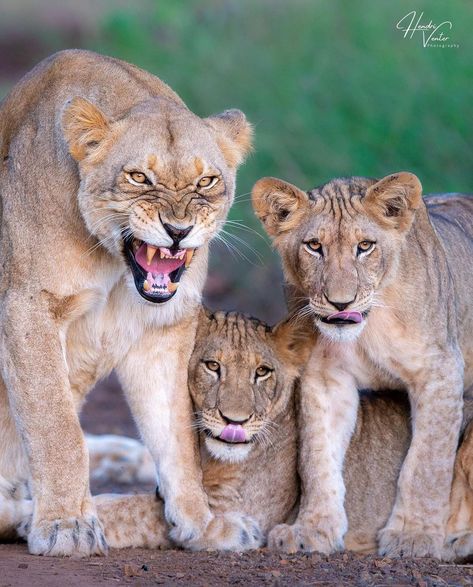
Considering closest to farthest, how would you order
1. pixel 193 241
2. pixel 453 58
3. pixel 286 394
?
pixel 193 241
pixel 286 394
pixel 453 58

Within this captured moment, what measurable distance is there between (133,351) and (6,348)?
0.58 meters

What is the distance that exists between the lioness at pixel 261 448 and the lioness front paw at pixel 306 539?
0.14 meters

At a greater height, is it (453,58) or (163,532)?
(453,58)

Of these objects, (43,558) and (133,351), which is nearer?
(43,558)

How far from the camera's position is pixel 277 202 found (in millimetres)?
5684

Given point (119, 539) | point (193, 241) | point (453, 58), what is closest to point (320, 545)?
point (119, 539)

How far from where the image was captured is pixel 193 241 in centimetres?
504

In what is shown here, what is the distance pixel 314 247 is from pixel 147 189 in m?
0.75

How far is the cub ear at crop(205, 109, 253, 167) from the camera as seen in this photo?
18.2ft

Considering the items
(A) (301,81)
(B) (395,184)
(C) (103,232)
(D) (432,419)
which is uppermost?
(A) (301,81)

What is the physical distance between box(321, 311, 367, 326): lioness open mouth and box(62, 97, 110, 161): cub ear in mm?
1064

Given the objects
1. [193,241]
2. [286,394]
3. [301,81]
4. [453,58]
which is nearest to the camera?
[193,241]

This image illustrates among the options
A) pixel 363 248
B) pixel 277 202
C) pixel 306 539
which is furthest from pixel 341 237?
pixel 306 539

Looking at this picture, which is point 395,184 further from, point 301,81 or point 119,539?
point 301,81
